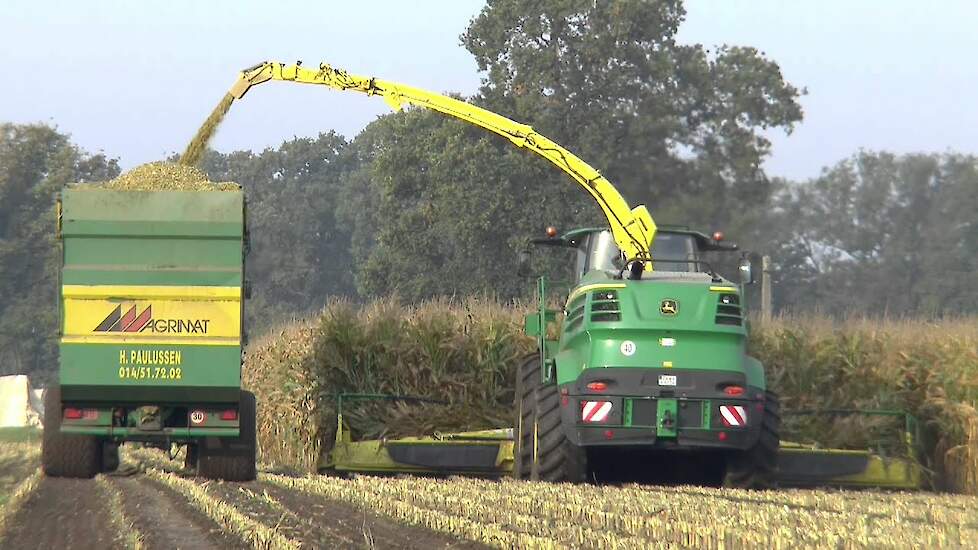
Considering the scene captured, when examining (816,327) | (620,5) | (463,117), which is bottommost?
(816,327)

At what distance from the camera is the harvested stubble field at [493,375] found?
57.0ft

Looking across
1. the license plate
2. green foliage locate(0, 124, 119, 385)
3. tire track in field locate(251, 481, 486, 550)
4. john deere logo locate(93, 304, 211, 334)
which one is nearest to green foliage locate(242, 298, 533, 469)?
john deere logo locate(93, 304, 211, 334)

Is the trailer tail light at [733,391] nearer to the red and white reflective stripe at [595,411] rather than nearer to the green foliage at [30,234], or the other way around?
the red and white reflective stripe at [595,411]

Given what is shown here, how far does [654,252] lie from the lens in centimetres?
1570

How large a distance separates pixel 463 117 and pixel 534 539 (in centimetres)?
1035

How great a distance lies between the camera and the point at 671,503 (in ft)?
37.7

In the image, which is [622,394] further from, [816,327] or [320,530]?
[816,327]

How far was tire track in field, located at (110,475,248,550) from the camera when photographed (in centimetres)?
965

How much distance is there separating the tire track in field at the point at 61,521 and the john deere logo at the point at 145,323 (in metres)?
1.62

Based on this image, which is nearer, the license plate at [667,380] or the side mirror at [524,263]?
the license plate at [667,380]

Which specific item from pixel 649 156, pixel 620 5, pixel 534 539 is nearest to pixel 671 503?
pixel 534 539

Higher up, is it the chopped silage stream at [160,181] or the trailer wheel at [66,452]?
the chopped silage stream at [160,181]

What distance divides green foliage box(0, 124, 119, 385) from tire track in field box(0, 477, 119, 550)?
45.3 metres

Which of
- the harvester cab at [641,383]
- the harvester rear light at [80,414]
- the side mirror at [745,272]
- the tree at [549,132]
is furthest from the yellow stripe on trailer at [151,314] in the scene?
the tree at [549,132]
